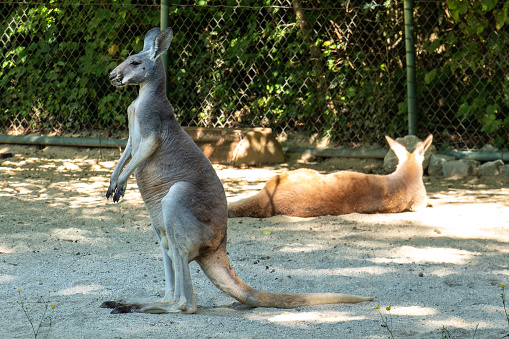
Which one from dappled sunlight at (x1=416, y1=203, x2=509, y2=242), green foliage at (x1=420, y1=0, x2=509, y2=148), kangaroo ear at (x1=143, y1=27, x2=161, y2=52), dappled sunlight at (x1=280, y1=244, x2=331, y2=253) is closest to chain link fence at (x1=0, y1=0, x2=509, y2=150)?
green foliage at (x1=420, y1=0, x2=509, y2=148)

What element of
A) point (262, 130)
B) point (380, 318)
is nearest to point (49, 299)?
point (380, 318)

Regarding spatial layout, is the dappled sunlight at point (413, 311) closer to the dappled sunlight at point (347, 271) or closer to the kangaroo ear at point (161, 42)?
the dappled sunlight at point (347, 271)

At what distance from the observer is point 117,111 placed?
348 inches

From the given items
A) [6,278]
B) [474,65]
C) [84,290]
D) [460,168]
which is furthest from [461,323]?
[474,65]


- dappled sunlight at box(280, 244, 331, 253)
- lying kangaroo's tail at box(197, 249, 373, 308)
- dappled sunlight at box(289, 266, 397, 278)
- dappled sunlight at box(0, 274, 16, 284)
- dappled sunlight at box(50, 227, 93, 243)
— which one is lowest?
dappled sunlight at box(50, 227, 93, 243)

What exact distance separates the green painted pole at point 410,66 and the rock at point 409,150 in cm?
18

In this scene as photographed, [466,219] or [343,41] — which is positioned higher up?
[343,41]

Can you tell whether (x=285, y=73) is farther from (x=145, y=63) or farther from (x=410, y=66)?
(x=145, y=63)

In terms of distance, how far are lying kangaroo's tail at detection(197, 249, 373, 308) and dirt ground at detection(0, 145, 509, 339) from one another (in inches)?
1.7

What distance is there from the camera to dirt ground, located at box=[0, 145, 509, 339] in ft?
9.93

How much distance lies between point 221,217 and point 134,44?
549 centimetres

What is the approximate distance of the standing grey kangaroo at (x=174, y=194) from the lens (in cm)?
324

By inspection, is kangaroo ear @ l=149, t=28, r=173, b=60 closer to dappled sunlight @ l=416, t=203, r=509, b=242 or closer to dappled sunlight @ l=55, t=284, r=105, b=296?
dappled sunlight @ l=55, t=284, r=105, b=296

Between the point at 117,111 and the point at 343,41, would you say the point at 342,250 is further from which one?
the point at 117,111
